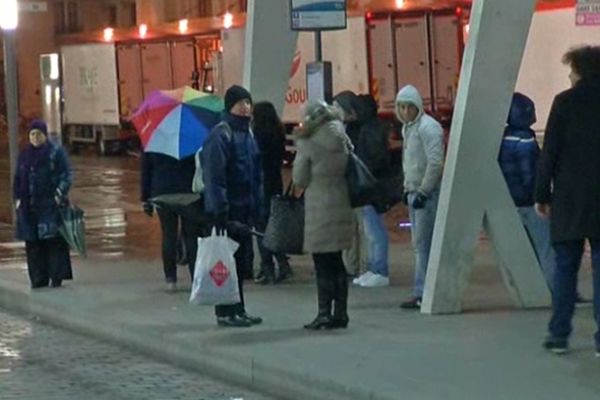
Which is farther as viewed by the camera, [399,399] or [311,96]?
[311,96]

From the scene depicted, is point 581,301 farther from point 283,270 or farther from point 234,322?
point 283,270

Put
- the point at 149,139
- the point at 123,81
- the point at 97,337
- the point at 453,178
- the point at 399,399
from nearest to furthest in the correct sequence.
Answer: the point at 399,399
the point at 453,178
the point at 97,337
the point at 149,139
the point at 123,81

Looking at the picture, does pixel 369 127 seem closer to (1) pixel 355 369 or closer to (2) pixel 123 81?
(1) pixel 355 369

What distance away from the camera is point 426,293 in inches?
472

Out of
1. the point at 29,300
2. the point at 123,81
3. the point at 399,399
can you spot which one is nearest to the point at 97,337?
the point at 29,300

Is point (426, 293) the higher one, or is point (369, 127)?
point (369, 127)

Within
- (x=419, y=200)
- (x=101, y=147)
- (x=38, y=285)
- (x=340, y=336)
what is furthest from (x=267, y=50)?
(x=101, y=147)

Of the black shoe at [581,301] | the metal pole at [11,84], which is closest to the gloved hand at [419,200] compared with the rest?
the black shoe at [581,301]

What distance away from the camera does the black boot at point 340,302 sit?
37.0 ft

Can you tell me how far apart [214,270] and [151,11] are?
40.2 m

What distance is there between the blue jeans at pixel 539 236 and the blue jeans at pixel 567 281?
93.0 inches

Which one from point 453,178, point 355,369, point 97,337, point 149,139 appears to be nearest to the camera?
point 355,369

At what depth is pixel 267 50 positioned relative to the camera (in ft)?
49.8

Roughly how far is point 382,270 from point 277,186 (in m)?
1.28
